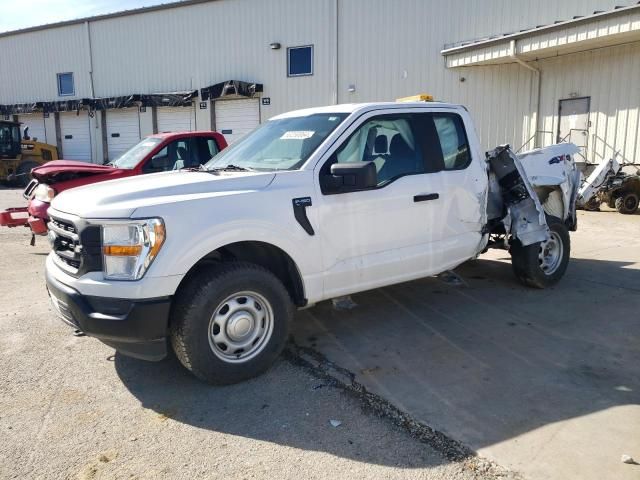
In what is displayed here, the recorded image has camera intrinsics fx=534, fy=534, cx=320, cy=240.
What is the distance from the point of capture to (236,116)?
21750 millimetres

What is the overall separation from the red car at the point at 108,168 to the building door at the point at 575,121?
31.8 ft

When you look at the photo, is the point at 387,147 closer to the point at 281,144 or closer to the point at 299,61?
the point at 281,144

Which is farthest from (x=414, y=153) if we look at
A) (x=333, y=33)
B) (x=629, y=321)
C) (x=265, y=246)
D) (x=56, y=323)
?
(x=333, y=33)

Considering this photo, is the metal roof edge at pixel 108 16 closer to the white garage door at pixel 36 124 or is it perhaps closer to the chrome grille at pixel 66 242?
the white garage door at pixel 36 124

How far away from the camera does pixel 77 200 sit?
3.78 meters

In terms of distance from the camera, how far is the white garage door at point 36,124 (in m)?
27.0

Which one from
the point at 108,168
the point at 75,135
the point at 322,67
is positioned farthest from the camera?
the point at 75,135

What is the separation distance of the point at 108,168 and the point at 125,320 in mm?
5574

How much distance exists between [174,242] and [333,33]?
56.9 feet

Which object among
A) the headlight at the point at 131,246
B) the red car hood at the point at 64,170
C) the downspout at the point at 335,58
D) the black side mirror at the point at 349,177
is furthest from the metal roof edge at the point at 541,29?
the headlight at the point at 131,246

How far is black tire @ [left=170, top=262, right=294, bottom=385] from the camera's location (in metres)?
3.52

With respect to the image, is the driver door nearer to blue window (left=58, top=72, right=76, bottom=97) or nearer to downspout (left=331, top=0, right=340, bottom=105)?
downspout (left=331, top=0, right=340, bottom=105)

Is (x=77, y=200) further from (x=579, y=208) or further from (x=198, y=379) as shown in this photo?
(x=579, y=208)

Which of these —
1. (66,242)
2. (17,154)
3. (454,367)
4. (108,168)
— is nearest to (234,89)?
(17,154)
